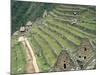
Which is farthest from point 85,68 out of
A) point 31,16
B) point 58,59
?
point 31,16

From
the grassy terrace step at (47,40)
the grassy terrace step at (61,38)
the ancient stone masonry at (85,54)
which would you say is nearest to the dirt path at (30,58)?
the grassy terrace step at (47,40)

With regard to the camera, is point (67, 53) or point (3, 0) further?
point (67, 53)

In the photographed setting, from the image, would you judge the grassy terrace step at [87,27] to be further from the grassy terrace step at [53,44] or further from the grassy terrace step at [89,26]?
the grassy terrace step at [53,44]

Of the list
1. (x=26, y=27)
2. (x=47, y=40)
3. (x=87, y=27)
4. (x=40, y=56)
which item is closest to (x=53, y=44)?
(x=47, y=40)

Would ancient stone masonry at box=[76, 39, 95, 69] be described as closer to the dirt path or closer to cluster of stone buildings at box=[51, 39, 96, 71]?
cluster of stone buildings at box=[51, 39, 96, 71]

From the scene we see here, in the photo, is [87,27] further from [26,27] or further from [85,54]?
[26,27]
